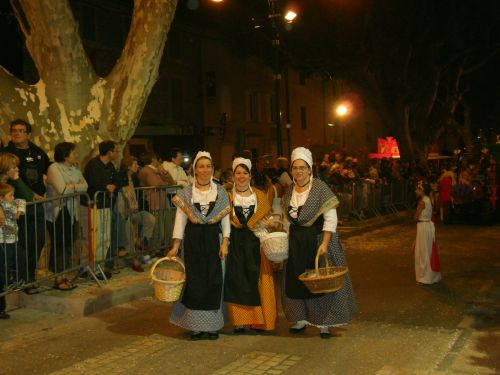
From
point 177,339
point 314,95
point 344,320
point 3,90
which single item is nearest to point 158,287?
point 177,339

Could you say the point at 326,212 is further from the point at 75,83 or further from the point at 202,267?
the point at 75,83

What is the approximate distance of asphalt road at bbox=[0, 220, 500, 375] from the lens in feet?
19.1

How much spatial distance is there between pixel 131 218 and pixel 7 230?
8.69ft

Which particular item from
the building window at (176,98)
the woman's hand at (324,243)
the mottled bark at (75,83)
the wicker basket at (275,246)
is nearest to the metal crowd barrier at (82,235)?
the mottled bark at (75,83)

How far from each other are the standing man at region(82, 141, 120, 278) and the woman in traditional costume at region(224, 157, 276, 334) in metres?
2.98

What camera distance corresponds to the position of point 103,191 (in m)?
9.38

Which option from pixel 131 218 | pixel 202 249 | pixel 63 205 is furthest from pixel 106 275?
pixel 202 249

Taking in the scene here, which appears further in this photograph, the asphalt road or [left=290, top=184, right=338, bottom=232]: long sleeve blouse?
[left=290, top=184, right=338, bottom=232]: long sleeve blouse

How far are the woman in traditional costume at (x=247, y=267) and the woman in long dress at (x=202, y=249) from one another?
0.35 ft

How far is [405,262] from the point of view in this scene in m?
11.6

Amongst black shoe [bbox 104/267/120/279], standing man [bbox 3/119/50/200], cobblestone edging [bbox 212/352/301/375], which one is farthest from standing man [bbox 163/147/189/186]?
cobblestone edging [bbox 212/352/301/375]

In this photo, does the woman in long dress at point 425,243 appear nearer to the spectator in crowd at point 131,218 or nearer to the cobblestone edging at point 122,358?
the spectator in crowd at point 131,218

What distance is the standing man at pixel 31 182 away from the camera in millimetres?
8211

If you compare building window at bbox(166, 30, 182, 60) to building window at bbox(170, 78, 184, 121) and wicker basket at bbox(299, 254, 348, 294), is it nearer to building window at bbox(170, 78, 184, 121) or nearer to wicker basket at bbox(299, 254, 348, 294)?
building window at bbox(170, 78, 184, 121)
